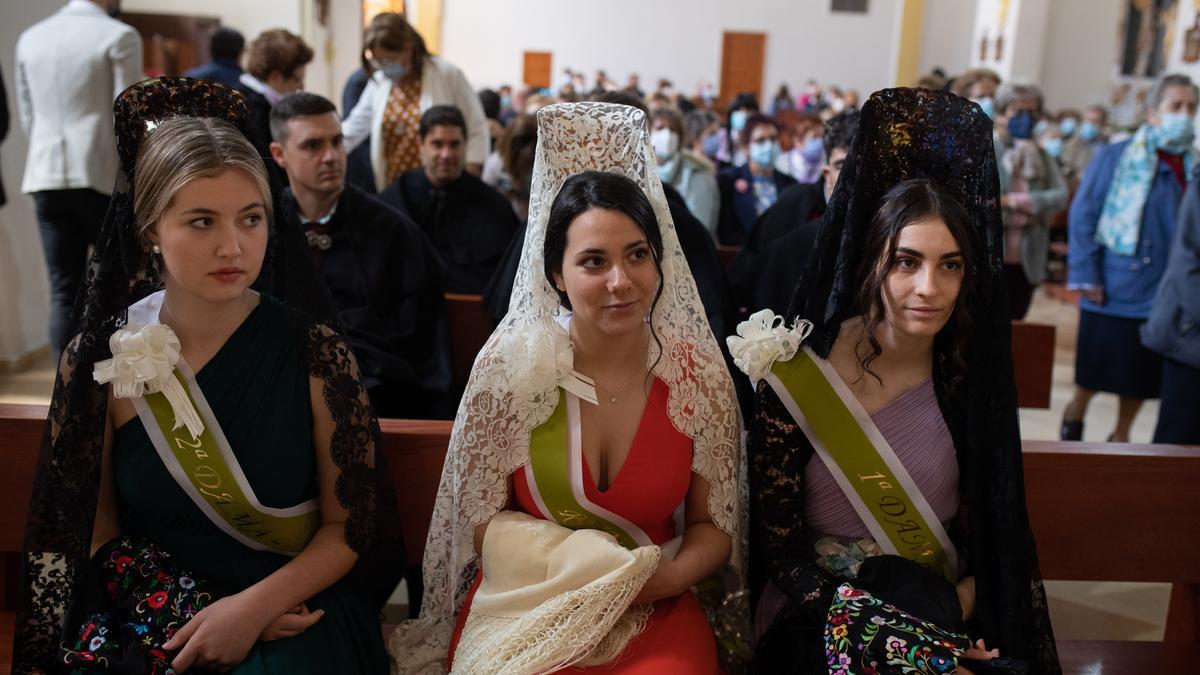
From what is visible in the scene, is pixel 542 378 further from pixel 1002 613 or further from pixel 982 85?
pixel 982 85

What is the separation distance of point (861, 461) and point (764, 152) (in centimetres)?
495

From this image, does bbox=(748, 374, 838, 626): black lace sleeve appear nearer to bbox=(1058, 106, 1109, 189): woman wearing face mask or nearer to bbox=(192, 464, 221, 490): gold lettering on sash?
bbox=(192, 464, 221, 490): gold lettering on sash

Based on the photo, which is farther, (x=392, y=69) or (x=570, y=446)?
(x=392, y=69)

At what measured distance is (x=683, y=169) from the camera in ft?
20.9

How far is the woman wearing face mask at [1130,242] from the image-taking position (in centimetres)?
491

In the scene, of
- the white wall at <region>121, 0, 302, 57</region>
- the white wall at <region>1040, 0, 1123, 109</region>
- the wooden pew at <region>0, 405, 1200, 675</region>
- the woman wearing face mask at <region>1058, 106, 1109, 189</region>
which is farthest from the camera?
the white wall at <region>1040, 0, 1123, 109</region>

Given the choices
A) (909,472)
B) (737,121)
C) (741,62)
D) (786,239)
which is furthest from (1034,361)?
(741,62)

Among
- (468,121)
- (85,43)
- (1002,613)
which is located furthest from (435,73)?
(1002,613)

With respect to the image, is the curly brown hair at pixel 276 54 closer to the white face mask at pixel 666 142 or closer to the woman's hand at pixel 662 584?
the white face mask at pixel 666 142

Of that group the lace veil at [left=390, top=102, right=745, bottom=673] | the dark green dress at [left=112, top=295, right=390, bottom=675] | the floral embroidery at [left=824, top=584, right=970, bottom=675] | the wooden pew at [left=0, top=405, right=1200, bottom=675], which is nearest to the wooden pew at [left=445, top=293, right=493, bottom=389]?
the wooden pew at [left=0, top=405, right=1200, bottom=675]

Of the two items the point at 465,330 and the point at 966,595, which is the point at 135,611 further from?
the point at 465,330

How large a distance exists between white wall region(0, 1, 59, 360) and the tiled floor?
23 cm

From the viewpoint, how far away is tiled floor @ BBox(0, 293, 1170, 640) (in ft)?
12.1

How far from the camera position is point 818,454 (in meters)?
2.17
